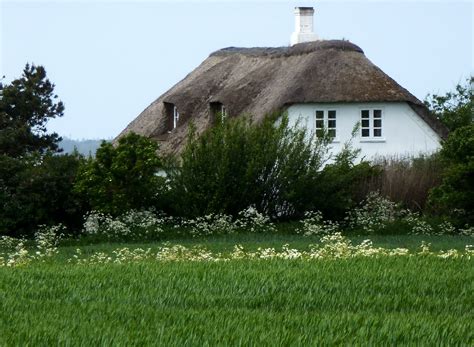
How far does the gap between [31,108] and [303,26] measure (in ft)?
44.6

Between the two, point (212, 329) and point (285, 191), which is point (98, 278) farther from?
point (285, 191)

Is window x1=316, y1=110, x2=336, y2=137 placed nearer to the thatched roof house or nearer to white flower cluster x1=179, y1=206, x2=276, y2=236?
the thatched roof house

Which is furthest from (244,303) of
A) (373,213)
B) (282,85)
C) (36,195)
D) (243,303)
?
(282,85)

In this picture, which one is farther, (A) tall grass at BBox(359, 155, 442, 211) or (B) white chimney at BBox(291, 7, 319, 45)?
(B) white chimney at BBox(291, 7, 319, 45)

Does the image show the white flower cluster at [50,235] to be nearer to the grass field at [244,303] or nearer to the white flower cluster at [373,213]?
the white flower cluster at [373,213]

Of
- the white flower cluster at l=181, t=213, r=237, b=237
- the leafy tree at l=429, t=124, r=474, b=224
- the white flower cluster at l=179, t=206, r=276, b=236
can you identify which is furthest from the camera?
the white flower cluster at l=179, t=206, r=276, b=236

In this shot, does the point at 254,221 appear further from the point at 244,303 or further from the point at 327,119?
the point at 244,303

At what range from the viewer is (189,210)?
124 feet

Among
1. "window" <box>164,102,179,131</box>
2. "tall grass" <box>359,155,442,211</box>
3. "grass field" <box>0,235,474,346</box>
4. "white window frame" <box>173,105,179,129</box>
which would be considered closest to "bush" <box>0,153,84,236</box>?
"tall grass" <box>359,155,442,211</box>

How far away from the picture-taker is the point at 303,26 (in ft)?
193

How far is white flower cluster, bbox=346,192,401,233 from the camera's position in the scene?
37.8 meters

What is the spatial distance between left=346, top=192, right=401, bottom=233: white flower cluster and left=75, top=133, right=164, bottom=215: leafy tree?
6.46 m

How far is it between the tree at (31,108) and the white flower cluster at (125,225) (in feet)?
58.3

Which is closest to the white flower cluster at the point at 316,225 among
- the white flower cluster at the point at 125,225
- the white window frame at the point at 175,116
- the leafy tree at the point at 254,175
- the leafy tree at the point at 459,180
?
the leafy tree at the point at 254,175
